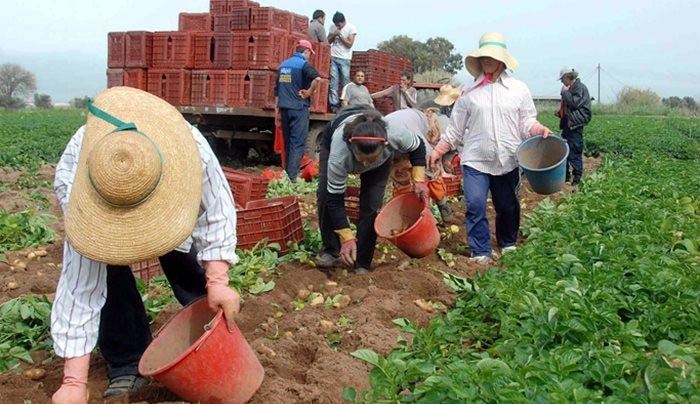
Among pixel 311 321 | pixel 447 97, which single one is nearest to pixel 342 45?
pixel 447 97

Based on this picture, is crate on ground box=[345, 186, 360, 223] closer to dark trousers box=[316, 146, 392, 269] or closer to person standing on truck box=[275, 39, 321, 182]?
dark trousers box=[316, 146, 392, 269]

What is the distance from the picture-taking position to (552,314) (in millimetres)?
3230

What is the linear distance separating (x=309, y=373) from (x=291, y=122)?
24.4 feet

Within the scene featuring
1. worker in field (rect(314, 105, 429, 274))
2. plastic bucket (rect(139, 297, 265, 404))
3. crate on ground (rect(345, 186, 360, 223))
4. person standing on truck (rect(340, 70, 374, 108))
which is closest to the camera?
plastic bucket (rect(139, 297, 265, 404))

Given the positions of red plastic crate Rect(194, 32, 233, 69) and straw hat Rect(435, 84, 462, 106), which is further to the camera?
red plastic crate Rect(194, 32, 233, 69)

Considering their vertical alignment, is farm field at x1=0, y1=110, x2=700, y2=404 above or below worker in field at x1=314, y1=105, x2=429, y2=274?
below

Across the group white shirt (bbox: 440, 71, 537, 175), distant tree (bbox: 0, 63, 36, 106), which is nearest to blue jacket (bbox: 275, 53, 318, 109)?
white shirt (bbox: 440, 71, 537, 175)

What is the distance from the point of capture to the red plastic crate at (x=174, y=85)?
1201 centimetres

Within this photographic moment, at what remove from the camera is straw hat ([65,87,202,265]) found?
2.55 m

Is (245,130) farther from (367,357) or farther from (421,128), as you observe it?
(367,357)

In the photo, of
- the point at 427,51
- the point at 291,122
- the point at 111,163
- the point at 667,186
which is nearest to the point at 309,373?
the point at 111,163

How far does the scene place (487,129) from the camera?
6207 millimetres

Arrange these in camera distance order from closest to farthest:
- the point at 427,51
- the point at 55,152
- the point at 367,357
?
the point at 367,357 < the point at 55,152 < the point at 427,51

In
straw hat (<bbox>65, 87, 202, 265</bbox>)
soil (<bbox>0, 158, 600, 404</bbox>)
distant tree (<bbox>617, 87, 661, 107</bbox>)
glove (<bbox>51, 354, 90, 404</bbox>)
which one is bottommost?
soil (<bbox>0, 158, 600, 404</bbox>)
